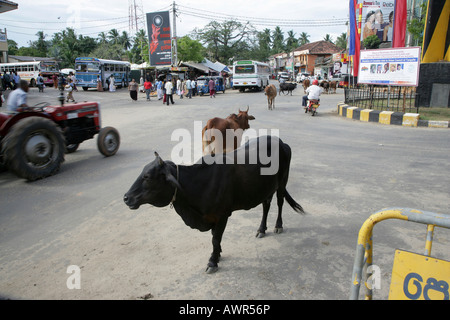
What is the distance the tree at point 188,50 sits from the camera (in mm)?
43750

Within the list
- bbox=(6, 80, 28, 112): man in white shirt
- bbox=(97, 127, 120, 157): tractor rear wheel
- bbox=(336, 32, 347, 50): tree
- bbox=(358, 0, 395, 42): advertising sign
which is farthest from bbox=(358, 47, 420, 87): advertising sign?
bbox=(336, 32, 347, 50): tree

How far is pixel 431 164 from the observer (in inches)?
276

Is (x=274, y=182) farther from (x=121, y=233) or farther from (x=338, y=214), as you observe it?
(x=121, y=233)

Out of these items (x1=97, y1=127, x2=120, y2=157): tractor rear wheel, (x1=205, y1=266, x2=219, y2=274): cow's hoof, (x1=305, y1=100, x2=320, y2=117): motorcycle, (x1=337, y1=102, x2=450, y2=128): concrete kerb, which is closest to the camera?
(x1=205, y1=266, x2=219, y2=274): cow's hoof

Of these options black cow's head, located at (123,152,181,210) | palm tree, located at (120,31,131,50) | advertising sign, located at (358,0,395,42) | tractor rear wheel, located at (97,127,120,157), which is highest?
palm tree, located at (120,31,131,50)

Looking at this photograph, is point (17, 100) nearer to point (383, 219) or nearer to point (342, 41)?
point (383, 219)

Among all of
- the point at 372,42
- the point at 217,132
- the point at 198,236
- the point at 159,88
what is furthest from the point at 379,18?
the point at 198,236

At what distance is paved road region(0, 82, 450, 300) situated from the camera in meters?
3.13

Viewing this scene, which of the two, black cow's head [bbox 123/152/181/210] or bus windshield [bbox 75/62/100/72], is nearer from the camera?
black cow's head [bbox 123/152/181/210]

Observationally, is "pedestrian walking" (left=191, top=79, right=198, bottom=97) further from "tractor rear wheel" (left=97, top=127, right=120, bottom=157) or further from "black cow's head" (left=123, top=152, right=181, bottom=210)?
"black cow's head" (left=123, top=152, right=181, bottom=210)

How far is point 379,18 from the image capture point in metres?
36.9

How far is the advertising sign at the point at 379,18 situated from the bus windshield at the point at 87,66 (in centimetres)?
2839

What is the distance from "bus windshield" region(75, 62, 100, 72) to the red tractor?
2624cm
